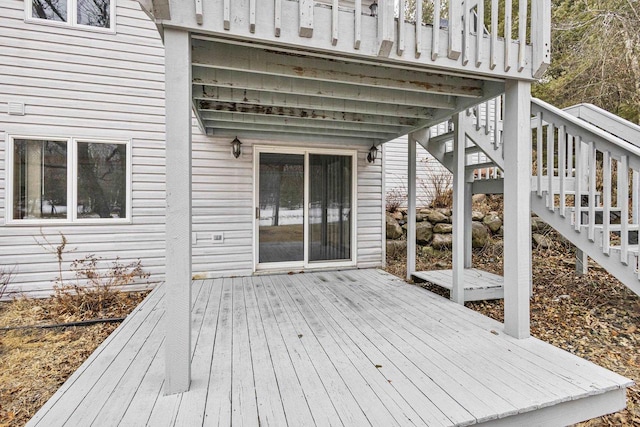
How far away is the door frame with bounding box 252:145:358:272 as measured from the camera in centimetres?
489

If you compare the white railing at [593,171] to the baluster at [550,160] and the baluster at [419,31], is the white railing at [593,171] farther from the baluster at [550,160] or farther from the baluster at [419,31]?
the baluster at [419,31]

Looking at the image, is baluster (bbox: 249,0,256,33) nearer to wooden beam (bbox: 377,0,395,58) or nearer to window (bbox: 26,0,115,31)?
wooden beam (bbox: 377,0,395,58)

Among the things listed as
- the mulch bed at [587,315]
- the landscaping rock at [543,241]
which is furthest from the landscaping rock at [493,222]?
the mulch bed at [587,315]

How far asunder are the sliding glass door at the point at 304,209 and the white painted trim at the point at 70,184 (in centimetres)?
185

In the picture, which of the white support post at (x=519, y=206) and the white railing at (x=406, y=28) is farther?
the white support post at (x=519, y=206)

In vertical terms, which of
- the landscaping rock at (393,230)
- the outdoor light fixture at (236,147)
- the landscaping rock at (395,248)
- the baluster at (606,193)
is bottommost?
the landscaping rock at (395,248)

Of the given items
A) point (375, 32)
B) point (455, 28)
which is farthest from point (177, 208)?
point (455, 28)

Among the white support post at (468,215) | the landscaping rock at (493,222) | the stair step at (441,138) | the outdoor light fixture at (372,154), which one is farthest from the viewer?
the landscaping rock at (493,222)

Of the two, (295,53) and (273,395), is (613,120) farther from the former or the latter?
(273,395)

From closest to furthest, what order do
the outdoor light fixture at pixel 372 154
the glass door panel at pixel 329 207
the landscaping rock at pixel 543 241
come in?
the glass door panel at pixel 329 207 < the outdoor light fixture at pixel 372 154 < the landscaping rock at pixel 543 241

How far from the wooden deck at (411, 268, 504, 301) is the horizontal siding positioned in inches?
157

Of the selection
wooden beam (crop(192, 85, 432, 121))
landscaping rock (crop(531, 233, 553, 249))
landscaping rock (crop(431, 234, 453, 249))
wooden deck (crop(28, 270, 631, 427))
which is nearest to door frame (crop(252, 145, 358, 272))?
wooden beam (crop(192, 85, 432, 121))

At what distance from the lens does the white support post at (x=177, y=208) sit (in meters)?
1.93

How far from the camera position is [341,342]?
8.52 feet
